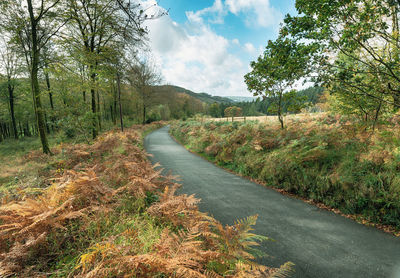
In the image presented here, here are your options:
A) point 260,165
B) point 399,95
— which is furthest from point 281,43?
point 260,165

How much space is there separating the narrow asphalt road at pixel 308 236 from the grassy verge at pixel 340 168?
0.51 metres

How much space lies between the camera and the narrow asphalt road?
116 inches

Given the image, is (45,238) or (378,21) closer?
(45,238)

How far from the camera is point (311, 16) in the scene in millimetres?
5801

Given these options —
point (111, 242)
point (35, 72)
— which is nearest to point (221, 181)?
point (111, 242)

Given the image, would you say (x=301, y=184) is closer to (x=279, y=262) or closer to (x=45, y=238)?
(x=279, y=262)

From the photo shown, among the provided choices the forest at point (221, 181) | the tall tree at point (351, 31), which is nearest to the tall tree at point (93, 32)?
the forest at point (221, 181)

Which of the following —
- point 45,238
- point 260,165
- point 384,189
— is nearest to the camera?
point 45,238

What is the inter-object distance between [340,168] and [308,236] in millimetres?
2848

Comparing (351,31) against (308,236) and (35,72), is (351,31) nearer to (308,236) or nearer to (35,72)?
(308,236)

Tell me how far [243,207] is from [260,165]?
303cm

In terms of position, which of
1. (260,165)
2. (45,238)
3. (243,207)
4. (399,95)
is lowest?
(243,207)

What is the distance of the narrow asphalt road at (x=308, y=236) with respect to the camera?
2.95m

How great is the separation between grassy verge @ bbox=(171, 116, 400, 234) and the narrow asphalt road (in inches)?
20.0
